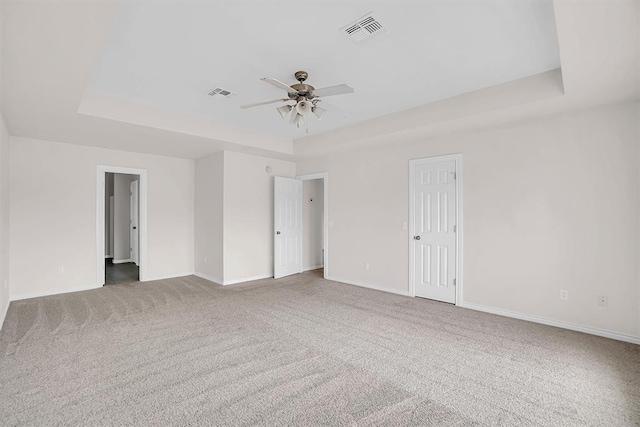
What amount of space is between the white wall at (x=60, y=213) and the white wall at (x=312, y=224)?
2783 mm

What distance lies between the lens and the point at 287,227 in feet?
20.8

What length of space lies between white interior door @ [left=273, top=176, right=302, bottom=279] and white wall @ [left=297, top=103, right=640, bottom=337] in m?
2.27

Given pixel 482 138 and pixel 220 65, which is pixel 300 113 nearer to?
pixel 220 65

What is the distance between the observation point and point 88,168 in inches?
203

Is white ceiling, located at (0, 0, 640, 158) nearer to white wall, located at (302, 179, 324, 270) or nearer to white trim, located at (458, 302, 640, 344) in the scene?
Answer: white wall, located at (302, 179, 324, 270)

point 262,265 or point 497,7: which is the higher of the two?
point 497,7

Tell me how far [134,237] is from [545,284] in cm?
817

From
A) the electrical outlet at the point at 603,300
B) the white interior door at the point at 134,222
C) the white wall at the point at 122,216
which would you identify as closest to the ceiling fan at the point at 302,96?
the electrical outlet at the point at 603,300

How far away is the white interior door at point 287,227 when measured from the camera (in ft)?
20.1

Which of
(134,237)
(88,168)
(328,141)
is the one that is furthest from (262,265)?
(134,237)

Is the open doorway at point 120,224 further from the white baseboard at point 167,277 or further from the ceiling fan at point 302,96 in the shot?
the ceiling fan at point 302,96

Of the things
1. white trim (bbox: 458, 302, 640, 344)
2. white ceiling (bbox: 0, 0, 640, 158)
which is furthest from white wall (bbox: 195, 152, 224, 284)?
white trim (bbox: 458, 302, 640, 344)

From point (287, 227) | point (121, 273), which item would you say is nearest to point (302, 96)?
point (287, 227)

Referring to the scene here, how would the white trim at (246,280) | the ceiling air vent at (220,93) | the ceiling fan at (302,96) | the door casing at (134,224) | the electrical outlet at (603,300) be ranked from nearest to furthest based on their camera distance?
the ceiling fan at (302,96) → the electrical outlet at (603,300) → the ceiling air vent at (220,93) → the white trim at (246,280) → the door casing at (134,224)
